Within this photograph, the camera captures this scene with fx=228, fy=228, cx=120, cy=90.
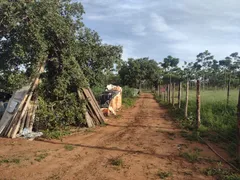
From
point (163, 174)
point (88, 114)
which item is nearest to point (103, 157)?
point (163, 174)

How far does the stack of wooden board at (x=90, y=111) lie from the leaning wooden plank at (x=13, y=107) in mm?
1886

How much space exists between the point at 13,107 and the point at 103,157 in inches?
147

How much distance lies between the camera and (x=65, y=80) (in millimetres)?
7410

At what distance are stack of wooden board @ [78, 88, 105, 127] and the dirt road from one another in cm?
117

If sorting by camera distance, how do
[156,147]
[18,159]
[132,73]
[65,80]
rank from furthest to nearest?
[132,73], [65,80], [156,147], [18,159]

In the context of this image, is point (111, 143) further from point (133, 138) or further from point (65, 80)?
point (65, 80)

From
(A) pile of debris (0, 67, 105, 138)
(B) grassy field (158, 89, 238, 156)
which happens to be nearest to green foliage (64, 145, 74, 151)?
(A) pile of debris (0, 67, 105, 138)

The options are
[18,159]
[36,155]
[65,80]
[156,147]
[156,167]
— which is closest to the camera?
[156,167]

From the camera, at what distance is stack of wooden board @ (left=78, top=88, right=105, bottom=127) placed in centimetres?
838

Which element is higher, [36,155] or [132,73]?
[132,73]

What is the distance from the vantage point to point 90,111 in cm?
878

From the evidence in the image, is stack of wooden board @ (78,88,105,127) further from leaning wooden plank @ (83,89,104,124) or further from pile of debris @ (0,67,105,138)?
pile of debris @ (0,67,105,138)

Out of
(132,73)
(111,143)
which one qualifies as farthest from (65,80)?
(132,73)

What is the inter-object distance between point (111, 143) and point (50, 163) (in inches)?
77.5
